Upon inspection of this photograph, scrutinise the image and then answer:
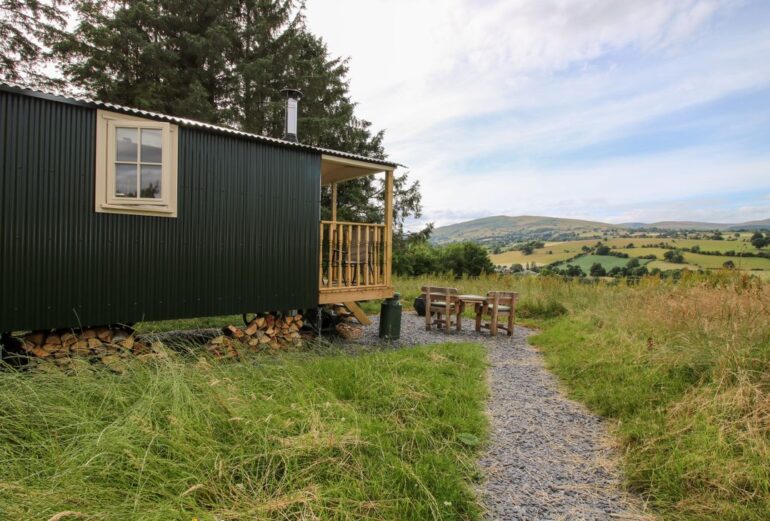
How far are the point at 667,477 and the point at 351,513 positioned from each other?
1.97 m

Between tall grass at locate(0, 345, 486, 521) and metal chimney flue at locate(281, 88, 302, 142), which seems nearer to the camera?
tall grass at locate(0, 345, 486, 521)

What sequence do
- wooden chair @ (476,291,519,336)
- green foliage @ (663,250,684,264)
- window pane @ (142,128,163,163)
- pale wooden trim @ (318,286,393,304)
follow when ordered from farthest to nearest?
green foliage @ (663,250,684,264)
wooden chair @ (476,291,519,336)
pale wooden trim @ (318,286,393,304)
window pane @ (142,128,163,163)

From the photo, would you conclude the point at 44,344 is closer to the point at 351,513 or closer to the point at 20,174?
the point at 20,174

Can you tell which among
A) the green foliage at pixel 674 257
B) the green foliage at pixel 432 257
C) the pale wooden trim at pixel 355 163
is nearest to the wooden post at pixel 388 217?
the pale wooden trim at pixel 355 163

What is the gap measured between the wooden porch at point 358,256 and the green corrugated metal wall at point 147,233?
368 mm

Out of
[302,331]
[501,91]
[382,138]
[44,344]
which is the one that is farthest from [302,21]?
[44,344]

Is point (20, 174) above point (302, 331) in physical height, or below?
above

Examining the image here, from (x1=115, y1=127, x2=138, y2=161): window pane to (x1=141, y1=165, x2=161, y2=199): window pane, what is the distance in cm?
18

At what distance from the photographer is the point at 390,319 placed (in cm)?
703

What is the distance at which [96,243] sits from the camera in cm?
450

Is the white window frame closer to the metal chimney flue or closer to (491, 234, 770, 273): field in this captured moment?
the metal chimney flue

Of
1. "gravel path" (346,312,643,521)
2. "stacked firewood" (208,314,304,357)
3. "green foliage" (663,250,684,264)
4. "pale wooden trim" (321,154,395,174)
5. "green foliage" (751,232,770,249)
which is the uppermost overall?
"pale wooden trim" (321,154,395,174)

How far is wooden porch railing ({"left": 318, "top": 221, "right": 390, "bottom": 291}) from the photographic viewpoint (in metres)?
6.69

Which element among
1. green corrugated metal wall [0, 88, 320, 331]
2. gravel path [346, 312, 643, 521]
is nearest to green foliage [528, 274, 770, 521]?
gravel path [346, 312, 643, 521]
